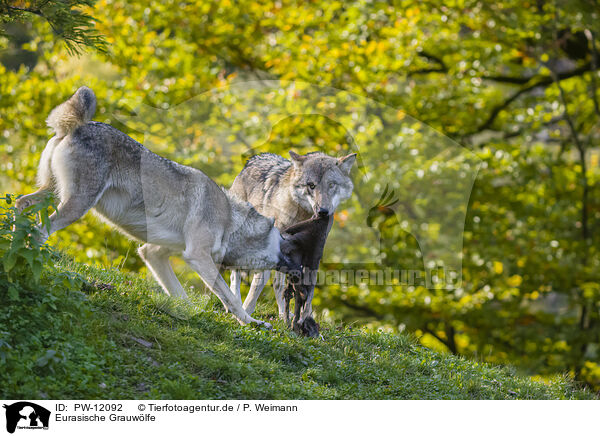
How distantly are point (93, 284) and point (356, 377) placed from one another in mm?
2694

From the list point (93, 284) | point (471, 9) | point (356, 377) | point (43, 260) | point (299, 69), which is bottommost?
point (356, 377)

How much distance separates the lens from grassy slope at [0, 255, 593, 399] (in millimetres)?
4145

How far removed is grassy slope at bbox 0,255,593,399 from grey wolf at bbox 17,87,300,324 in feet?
1.58

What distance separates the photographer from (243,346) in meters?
5.37

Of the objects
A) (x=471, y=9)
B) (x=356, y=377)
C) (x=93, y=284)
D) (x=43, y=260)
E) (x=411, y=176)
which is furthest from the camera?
(x=471, y=9)

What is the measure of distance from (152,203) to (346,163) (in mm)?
2251

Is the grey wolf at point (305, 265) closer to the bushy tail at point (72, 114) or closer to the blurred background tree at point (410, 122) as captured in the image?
the bushy tail at point (72, 114)

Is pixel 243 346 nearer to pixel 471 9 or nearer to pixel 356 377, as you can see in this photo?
pixel 356 377

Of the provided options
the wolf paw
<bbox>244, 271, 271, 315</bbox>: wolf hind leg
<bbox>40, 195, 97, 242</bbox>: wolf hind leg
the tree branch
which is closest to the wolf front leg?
the wolf paw

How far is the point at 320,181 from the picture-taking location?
255 inches

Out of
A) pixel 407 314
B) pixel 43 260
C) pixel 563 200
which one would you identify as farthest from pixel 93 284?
pixel 563 200

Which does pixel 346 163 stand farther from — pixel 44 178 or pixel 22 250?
pixel 22 250

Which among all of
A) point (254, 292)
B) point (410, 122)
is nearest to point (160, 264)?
point (254, 292)

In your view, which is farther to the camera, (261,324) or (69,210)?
(261,324)
